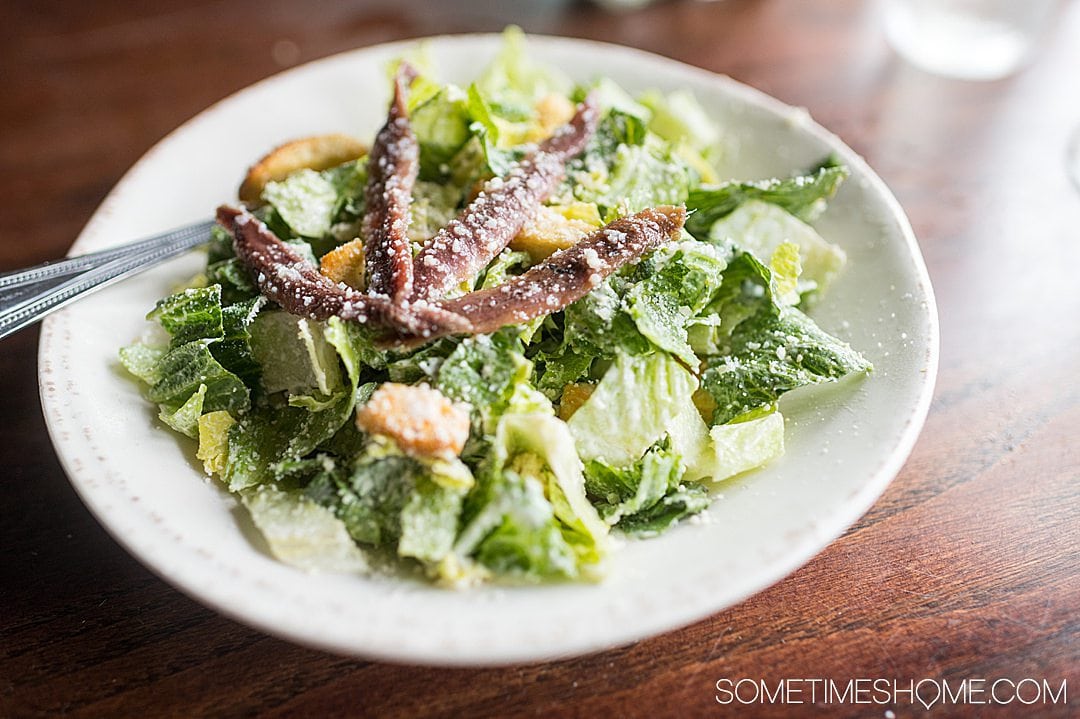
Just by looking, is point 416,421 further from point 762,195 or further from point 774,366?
point 762,195

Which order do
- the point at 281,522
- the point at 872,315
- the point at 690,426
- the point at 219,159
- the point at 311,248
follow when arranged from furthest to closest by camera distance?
the point at 219,159 → the point at 311,248 → the point at 872,315 → the point at 690,426 → the point at 281,522

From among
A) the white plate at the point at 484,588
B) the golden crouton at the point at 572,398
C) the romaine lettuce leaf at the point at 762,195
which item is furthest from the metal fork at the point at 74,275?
the romaine lettuce leaf at the point at 762,195

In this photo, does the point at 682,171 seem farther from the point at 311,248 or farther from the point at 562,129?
the point at 311,248

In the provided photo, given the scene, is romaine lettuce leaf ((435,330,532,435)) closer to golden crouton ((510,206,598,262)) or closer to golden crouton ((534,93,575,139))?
golden crouton ((510,206,598,262))

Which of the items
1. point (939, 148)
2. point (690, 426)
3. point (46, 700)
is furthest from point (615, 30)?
point (46, 700)

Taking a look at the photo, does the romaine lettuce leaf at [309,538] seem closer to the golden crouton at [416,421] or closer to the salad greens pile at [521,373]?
the salad greens pile at [521,373]
